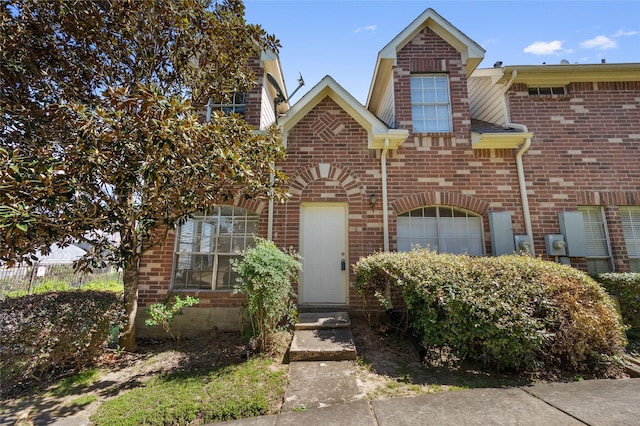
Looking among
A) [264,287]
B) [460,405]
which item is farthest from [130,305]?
[460,405]

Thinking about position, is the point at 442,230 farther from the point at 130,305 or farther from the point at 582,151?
the point at 130,305

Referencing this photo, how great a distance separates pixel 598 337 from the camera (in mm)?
3957

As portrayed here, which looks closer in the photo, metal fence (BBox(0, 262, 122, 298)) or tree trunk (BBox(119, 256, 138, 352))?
tree trunk (BBox(119, 256, 138, 352))

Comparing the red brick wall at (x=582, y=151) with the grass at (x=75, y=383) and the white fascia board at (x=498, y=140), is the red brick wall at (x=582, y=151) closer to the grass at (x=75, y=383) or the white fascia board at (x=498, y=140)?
the white fascia board at (x=498, y=140)

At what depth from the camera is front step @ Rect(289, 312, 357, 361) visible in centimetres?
430

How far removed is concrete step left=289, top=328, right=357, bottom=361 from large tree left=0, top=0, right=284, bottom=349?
2651 mm

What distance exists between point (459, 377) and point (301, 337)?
2.43 metres

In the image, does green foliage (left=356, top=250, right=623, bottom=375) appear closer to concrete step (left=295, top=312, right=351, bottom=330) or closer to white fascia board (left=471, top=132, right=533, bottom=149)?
concrete step (left=295, top=312, right=351, bottom=330)

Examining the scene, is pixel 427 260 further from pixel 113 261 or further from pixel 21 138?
pixel 21 138

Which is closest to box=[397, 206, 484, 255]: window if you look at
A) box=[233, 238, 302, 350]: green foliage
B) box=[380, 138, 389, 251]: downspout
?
box=[380, 138, 389, 251]: downspout

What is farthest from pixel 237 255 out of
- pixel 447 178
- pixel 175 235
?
pixel 447 178

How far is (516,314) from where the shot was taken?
12.7 ft

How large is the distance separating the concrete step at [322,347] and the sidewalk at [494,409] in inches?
42.5

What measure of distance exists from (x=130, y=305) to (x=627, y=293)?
9.50m
